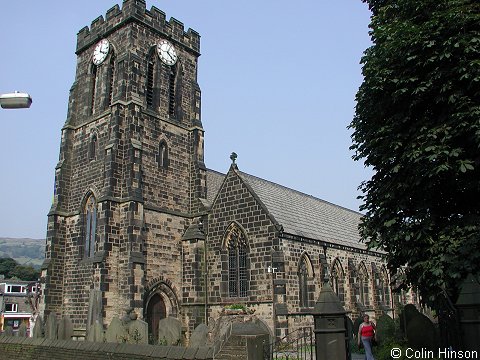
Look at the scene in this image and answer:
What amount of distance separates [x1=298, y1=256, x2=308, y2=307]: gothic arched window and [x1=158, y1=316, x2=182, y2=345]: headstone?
12.9m

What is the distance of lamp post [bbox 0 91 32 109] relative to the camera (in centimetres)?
1068

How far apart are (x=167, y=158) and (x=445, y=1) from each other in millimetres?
20362

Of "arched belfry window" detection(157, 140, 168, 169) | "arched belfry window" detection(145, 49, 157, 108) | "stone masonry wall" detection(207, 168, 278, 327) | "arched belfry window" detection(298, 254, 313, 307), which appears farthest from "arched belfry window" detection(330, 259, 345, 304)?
"arched belfry window" detection(145, 49, 157, 108)

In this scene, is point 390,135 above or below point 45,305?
above

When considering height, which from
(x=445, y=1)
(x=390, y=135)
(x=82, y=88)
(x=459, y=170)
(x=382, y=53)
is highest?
(x=82, y=88)

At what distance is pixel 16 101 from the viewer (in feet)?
35.2

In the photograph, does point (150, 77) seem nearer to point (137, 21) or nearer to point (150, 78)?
point (150, 78)

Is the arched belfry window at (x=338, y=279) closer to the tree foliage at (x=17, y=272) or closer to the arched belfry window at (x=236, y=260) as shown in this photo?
the arched belfry window at (x=236, y=260)

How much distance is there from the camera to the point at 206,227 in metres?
29.2

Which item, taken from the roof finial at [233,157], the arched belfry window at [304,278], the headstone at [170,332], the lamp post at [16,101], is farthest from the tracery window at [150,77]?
the lamp post at [16,101]

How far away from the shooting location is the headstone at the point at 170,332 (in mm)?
14305

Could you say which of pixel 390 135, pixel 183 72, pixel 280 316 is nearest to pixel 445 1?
pixel 390 135

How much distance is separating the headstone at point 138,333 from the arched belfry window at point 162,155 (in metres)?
15.9

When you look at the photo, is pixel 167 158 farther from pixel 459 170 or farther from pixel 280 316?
pixel 459 170
